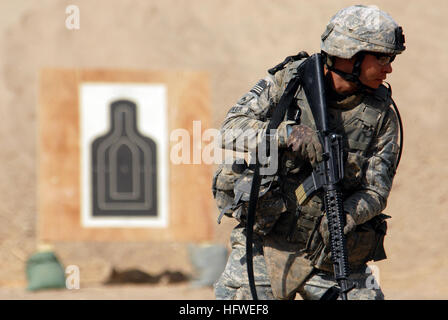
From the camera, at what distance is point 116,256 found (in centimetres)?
1317

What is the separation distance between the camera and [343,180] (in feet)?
14.0

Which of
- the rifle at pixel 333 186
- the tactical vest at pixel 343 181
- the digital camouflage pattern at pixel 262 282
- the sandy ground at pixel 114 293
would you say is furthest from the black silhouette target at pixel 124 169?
the rifle at pixel 333 186

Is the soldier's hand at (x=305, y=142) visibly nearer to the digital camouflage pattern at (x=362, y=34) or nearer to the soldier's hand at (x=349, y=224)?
the soldier's hand at (x=349, y=224)

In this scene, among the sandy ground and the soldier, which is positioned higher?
the soldier

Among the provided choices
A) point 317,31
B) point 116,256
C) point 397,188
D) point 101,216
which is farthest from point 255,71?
point 101,216

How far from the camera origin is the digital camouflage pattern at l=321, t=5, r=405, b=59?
4105mm

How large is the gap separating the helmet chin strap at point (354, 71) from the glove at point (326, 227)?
0.59 m

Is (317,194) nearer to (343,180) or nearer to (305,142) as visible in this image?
(343,180)

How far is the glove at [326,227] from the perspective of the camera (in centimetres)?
413

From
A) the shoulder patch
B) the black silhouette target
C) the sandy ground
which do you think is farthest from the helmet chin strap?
the black silhouette target

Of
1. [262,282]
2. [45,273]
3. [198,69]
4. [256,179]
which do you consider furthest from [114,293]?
[198,69]

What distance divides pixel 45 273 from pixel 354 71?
6632 millimetres

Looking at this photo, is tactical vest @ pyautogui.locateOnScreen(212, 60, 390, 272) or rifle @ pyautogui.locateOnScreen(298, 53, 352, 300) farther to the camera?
tactical vest @ pyautogui.locateOnScreen(212, 60, 390, 272)

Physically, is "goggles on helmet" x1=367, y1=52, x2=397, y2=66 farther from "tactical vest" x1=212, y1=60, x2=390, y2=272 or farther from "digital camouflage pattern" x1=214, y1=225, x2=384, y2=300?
"digital camouflage pattern" x1=214, y1=225, x2=384, y2=300
